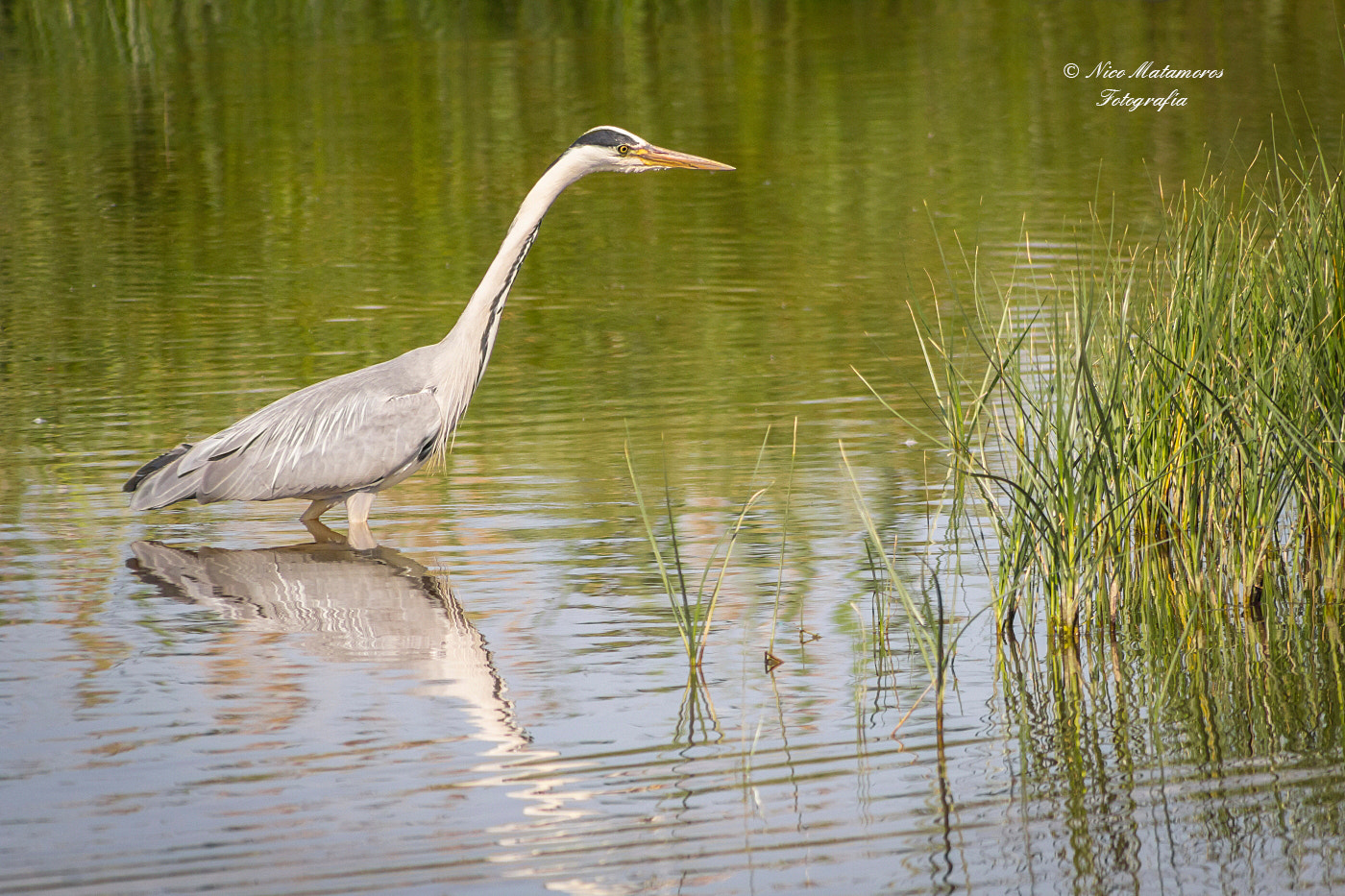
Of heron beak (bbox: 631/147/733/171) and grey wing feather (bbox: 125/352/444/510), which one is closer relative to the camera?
grey wing feather (bbox: 125/352/444/510)

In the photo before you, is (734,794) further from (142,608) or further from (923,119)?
(923,119)

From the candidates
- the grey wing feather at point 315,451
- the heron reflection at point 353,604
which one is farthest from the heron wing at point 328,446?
the heron reflection at point 353,604

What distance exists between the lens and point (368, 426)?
6.88m

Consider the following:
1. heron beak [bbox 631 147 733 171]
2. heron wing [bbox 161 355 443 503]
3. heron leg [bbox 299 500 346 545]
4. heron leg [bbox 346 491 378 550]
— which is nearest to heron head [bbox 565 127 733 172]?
heron beak [bbox 631 147 733 171]

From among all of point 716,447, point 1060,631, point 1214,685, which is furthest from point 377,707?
point 716,447

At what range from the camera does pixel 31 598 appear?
608 cm

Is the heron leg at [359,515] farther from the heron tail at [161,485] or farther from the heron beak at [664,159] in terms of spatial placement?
the heron beak at [664,159]

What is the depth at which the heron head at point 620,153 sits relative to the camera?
277 inches

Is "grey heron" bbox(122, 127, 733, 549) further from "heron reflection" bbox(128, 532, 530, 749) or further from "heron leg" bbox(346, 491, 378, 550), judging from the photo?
"heron reflection" bbox(128, 532, 530, 749)

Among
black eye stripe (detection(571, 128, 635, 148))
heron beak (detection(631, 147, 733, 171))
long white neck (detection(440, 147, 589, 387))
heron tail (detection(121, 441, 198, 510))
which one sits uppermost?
black eye stripe (detection(571, 128, 635, 148))

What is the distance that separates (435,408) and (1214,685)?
135 inches

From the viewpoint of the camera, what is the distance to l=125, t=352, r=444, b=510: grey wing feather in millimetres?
6867

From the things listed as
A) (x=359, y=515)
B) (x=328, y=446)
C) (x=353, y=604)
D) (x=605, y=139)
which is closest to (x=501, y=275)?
(x=605, y=139)

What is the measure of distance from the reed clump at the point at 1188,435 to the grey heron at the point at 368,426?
2.19m
